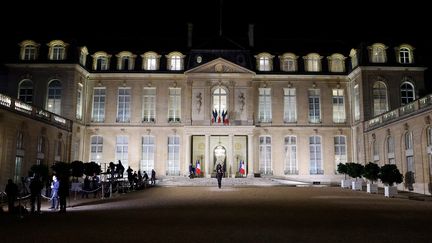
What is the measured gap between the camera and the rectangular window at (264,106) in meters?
34.1

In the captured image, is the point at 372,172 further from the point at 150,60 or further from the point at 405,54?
the point at 150,60

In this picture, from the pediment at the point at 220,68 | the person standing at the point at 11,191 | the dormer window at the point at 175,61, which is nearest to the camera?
the person standing at the point at 11,191

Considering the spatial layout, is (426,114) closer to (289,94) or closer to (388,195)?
→ (388,195)

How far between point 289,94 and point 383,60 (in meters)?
7.66

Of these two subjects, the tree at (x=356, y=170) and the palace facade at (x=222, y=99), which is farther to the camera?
the palace facade at (x=222, y=99)

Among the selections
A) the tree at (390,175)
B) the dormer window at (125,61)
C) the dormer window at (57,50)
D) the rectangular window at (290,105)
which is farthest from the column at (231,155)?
the dormer window at (57,50)

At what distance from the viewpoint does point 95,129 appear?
33438mm

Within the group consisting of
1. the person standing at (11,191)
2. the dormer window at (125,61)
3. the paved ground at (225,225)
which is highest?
the dormer window at (125,61)

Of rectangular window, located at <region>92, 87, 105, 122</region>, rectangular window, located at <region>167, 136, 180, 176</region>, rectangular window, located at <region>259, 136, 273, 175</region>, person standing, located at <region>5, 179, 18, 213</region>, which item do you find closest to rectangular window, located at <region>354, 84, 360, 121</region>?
rectangular window, located at <region>259, 136, 273, 175</region>

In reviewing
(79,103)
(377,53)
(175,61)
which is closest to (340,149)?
(377,53)

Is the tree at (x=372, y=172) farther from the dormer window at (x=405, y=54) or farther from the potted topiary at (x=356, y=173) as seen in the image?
the dormer window at (x=405, y=54)

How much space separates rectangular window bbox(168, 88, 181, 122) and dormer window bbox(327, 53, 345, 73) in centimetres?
1289

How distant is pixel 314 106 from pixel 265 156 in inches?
230

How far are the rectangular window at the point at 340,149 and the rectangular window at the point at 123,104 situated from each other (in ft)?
56.5
